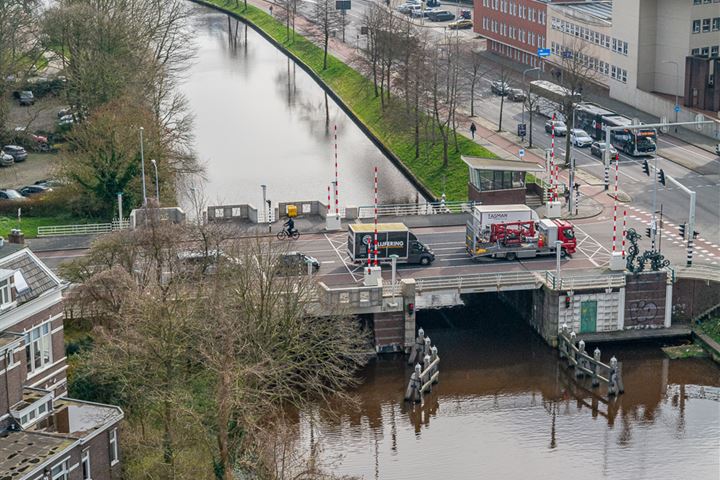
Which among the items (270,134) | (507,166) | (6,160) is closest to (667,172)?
(507,166)

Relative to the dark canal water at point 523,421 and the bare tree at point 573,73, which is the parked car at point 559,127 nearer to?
the bare tree at point 573,73

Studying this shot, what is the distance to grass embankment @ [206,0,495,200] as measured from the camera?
111625mm

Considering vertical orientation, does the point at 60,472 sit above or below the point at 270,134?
above

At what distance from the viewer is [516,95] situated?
438ft

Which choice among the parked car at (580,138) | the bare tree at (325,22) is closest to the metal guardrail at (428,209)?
the parked car at (580,138)

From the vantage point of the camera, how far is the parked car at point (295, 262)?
7450 centimetres

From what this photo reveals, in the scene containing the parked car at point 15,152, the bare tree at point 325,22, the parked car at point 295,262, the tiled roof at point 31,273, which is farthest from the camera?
the bare tree at point 325,22

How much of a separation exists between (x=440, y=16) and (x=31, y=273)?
127 meters

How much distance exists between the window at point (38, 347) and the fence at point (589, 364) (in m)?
29.7

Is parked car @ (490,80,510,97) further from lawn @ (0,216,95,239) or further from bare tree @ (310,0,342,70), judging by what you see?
lawn @ (0,216,95,239)

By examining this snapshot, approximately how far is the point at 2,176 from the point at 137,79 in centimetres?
1404

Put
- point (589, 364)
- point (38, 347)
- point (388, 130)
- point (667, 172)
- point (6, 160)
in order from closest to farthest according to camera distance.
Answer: point (38, 347)
point (589, 364)
point (667, 172)
point (6, 160)
point (388, 130)

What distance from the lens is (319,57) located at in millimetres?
164000

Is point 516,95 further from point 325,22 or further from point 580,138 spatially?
point 325,22
